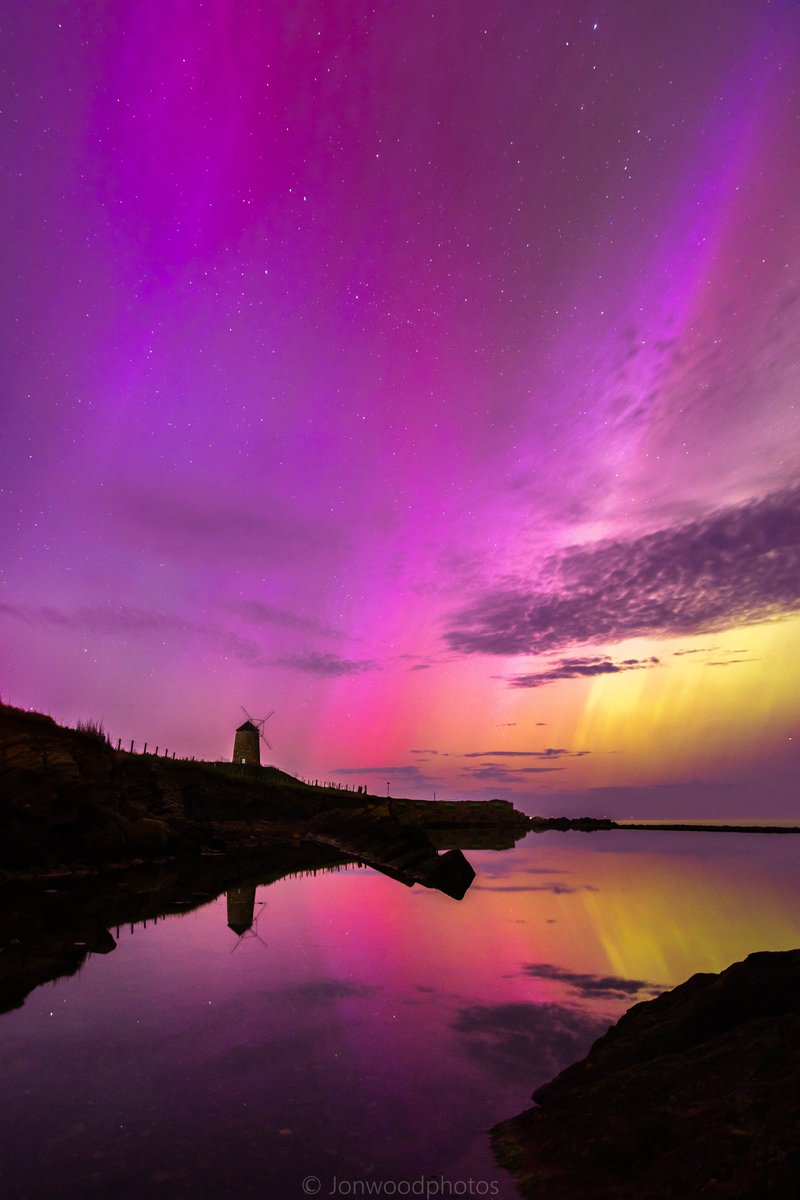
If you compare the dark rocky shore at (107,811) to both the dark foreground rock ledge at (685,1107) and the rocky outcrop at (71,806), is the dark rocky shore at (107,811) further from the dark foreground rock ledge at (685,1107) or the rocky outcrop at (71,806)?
the dark foreground rock ledge at (685,1107)

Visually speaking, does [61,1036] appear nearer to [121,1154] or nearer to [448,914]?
[121,1154]

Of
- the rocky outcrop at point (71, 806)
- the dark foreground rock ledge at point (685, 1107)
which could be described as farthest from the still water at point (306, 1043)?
the rocky outcrop at point (71, 806)

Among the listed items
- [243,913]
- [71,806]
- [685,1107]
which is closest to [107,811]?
[71,806]

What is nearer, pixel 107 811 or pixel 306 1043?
pixel 306 1043

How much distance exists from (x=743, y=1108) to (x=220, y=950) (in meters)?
14.3

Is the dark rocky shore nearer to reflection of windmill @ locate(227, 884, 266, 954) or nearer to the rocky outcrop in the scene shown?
the rocky outcrop

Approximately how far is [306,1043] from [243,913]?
1253 centimetres

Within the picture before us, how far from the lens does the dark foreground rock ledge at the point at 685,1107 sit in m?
4.64

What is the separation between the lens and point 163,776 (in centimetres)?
5300

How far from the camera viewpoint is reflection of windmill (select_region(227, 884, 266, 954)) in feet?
59.2

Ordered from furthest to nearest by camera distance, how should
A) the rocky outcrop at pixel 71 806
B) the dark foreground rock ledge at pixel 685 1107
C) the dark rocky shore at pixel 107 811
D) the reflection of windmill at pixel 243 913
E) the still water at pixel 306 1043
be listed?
the dark rocky shore at pixel 107 811
the rocky outcrop at pixel 71 806
the reflection of windmill at pixel 243 913
the still water at pixel 306 1043
the dark foreground rock ledge at pixel 685 1107

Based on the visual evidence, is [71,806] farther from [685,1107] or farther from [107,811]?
[685,1107]

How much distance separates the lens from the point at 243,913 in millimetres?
21094

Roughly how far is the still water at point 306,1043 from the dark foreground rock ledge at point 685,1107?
0.78 m
